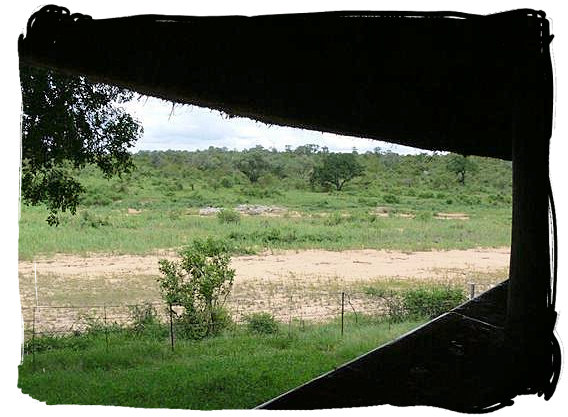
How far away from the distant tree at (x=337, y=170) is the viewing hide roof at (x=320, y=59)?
23cm

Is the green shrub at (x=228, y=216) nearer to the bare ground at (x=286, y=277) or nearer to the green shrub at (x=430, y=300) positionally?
the bare ground at (x=286, y=277)

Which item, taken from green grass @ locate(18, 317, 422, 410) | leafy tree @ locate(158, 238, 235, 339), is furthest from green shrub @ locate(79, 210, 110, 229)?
green grass @ locate(18, 317, 422, 410)

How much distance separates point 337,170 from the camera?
200cm

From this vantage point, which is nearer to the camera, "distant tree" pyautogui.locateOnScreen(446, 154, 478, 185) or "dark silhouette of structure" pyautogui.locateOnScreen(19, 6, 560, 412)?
"dark silhouette of structure" pyautogui.locateOnScreen(19, 6, 560, 412)

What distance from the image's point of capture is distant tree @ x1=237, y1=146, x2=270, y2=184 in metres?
1.98

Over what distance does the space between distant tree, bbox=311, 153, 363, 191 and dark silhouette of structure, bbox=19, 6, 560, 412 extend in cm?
19

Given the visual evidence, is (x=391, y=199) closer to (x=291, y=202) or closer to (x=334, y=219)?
(x=334, y=219)

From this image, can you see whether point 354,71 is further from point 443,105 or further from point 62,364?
point 62,364

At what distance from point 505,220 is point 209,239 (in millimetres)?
969

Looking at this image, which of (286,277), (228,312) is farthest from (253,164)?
(228,312)

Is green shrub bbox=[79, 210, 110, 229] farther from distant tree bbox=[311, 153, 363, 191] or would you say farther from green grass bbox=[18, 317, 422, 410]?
distant tree bbox=[311, 153, 363, 191]

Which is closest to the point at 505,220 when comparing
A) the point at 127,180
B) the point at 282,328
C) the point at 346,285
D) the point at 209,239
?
the point at 346,285

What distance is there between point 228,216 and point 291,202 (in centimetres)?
24

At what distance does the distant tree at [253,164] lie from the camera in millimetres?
1977
